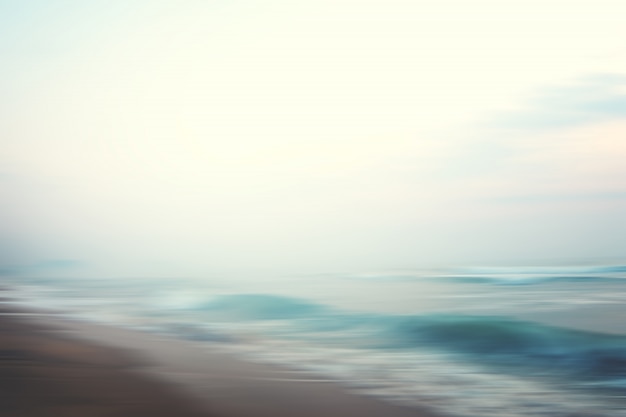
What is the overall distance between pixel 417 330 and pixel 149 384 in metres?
4.01

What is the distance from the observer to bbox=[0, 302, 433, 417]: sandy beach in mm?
3523

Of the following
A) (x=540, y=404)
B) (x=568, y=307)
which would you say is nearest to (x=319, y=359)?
(x=540, y=404)

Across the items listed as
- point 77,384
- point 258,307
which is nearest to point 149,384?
point 77,384

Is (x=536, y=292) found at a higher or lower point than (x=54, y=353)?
higher

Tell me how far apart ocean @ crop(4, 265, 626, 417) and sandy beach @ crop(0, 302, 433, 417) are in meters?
0.36

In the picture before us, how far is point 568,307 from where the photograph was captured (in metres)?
9.31

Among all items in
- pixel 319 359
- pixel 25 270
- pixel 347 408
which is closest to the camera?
pixel 347 408

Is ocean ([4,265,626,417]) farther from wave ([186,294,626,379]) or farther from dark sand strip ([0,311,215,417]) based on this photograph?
→ dark sand strip ([0,311,215,417])

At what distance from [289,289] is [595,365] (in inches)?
299

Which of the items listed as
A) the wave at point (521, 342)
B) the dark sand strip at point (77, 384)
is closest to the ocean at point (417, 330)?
the wave at point (521, 342)

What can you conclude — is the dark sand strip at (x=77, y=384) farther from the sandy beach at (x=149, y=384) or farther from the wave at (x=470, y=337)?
the wave at (x=470, y=337)

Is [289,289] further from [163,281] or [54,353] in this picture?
[54,353]

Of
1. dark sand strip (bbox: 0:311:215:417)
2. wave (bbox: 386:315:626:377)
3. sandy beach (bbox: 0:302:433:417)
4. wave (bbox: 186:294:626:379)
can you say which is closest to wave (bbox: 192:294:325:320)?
wave (bbox: 186:294:626:379)

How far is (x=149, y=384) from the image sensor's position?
413 centimetres
